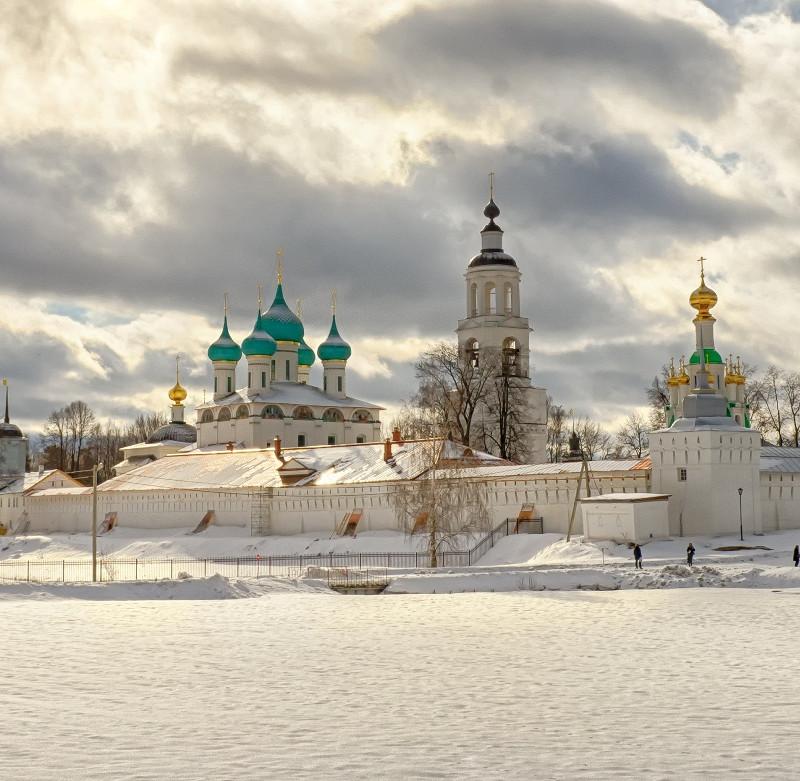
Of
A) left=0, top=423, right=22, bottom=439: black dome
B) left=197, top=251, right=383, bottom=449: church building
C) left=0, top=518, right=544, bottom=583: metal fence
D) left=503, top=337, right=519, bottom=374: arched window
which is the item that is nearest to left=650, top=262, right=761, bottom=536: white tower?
left=0, top=518, right=544, bottom=583: metal fence

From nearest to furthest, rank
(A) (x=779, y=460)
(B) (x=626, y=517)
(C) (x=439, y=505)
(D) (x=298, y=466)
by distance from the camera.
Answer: (B) (x=626, y=517) < (C) (x=439, y=505) < (A) (x=779, y=460) < (D) (x=298, y=466)

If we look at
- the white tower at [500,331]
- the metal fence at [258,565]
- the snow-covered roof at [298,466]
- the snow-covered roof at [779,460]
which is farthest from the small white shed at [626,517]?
the white tower at [500,331]

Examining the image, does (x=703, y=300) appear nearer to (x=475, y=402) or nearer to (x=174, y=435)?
(x=475, y=402)

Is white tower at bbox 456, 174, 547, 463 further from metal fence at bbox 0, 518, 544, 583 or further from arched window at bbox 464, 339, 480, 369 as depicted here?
metal fence at bbox 0, 518, 544, 583

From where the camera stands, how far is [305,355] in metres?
80.2

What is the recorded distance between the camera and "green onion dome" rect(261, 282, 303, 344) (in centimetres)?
7556

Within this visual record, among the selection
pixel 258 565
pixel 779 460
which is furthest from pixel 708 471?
pixel 258 565

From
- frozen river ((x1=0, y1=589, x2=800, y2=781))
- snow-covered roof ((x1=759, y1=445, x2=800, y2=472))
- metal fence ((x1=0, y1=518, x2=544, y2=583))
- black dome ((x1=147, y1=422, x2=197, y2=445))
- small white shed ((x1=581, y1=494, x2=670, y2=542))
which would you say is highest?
black dome ((x1=147, y1=422, x2=197, y2=445))

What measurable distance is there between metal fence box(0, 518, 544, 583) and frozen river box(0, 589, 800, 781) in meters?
13.8

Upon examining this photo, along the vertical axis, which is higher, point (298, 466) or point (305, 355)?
point (305, 355)

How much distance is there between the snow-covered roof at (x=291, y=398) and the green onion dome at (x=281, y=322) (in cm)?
271

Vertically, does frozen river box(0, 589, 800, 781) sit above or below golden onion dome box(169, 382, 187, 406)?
below

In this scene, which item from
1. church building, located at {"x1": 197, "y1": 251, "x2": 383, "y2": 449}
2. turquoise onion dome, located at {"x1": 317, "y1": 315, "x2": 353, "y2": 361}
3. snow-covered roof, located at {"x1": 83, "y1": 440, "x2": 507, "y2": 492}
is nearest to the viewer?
snow-covered roof, located at {"x1": 83, "y1": 440, "x2": 507, "y2": 492}

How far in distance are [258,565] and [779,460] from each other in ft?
56.5
